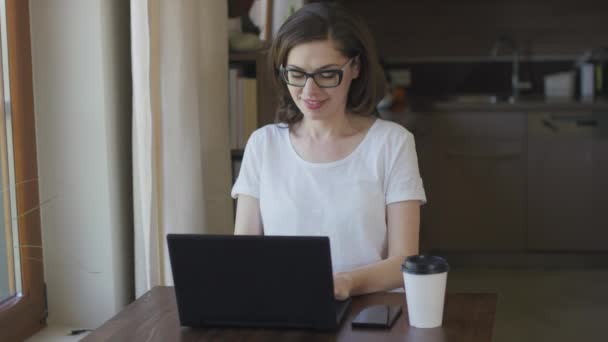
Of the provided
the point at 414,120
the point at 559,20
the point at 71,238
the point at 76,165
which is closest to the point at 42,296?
the point at 71,238

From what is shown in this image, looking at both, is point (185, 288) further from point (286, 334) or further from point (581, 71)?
point (581, 71)

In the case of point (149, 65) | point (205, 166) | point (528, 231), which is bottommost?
point (528, 231)

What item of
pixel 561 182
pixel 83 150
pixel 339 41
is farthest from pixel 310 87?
pixel 561 182

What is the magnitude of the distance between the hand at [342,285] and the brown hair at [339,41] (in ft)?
1.57

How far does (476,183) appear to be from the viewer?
4.82 m

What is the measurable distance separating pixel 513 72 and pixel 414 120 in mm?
905

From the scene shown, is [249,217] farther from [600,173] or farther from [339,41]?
[600,173]

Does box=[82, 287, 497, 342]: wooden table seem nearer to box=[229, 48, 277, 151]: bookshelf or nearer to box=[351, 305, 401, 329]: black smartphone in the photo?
box=[351, 305, 401, 329]: black smartphone

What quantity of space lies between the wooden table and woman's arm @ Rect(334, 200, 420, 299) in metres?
0.04

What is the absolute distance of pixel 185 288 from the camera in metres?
1.56

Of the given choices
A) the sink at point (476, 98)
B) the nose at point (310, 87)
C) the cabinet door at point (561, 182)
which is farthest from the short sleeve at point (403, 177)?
the sink at point (476, 98)

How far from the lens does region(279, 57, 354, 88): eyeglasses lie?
1879 mm

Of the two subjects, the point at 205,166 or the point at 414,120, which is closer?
the point at 205,166

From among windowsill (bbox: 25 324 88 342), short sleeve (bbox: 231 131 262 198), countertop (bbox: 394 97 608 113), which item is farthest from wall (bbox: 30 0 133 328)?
countertop (bbox: 394 97 608 113)
